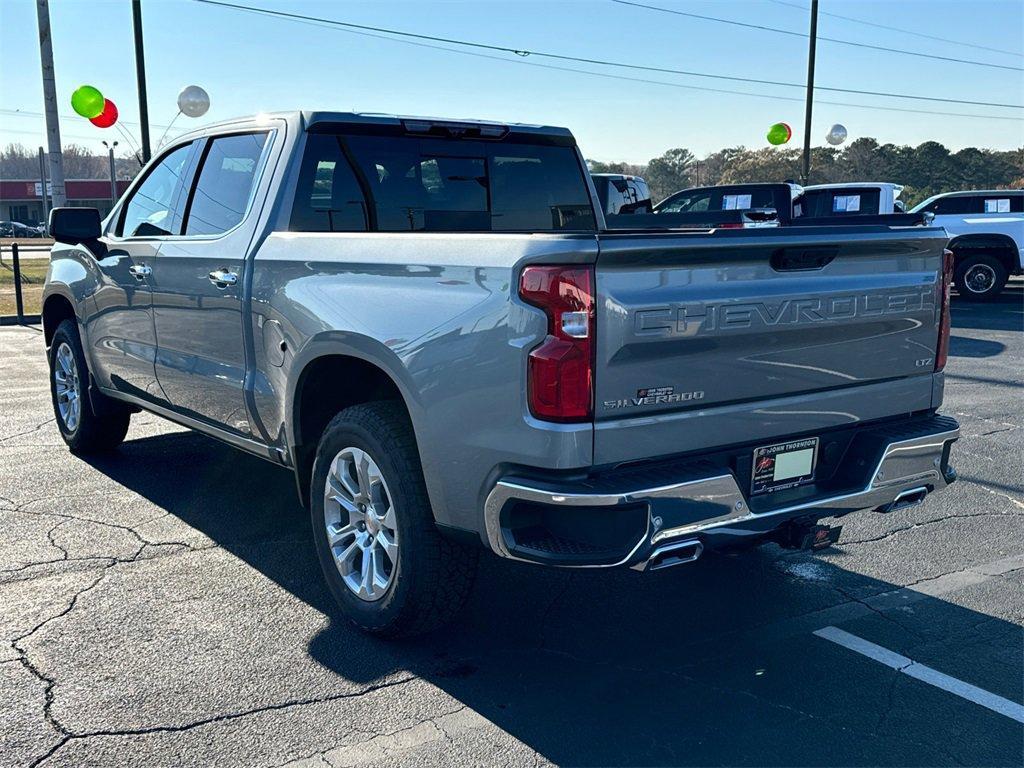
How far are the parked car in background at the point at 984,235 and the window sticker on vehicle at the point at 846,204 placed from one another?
102 cm

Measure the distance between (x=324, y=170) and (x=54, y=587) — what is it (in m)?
2.20

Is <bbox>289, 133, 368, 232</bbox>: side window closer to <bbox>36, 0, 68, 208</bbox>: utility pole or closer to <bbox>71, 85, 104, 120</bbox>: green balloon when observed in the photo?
<bbox>71, 85, 104, 120</bbox>: green balloon

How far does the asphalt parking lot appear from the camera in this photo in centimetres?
308

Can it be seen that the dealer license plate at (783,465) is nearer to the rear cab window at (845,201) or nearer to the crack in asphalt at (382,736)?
the crack in asphalt at (382,736)

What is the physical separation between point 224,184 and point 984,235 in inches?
615

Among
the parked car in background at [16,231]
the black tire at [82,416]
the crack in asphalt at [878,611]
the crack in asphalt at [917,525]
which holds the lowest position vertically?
the parked car in background at [16,231]

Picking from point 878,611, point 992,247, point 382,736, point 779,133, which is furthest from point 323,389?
point 779,133

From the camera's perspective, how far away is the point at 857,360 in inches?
145

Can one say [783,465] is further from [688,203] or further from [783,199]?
[688,203]

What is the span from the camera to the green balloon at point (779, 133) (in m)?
25.2

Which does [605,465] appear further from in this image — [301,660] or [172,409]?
[172,409]

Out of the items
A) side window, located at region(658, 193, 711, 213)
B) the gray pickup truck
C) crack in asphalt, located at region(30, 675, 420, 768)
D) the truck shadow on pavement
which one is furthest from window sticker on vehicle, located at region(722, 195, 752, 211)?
crack in asphalt, located at region(30, 675, 420, 768)

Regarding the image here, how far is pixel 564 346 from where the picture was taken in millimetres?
2998

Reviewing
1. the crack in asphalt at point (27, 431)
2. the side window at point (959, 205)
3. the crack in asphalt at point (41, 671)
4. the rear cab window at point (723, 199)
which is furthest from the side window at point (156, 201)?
the side window at point (959, 205)
